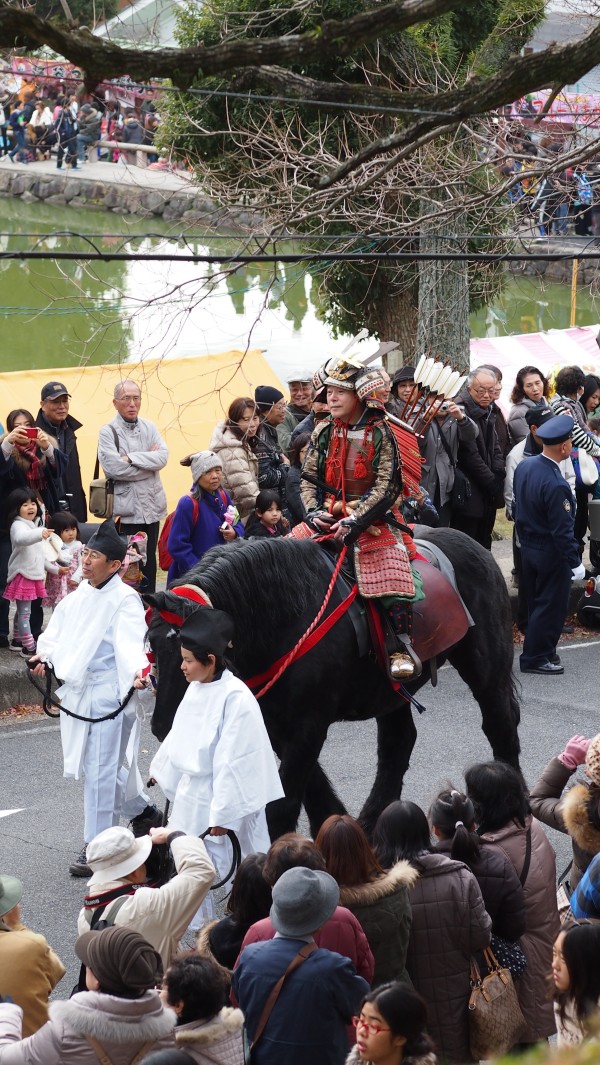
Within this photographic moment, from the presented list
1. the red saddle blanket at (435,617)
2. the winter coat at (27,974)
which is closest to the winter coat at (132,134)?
the red saddle blanket at (435,617)

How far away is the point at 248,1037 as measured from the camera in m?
3.92

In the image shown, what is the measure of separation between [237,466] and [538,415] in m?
2.69

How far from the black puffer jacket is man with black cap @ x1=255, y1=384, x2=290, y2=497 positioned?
5.70 feet

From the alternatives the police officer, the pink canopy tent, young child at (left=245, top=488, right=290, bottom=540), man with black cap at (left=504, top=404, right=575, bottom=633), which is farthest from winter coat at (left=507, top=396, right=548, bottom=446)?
young child at (left=245, top=488, right=290, bottom=540)

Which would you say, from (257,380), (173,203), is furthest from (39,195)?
(257,380)

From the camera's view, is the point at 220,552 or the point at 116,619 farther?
the point at 116,619

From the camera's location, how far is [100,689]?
22.7ft

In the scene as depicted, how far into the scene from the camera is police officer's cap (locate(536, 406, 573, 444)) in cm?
1016

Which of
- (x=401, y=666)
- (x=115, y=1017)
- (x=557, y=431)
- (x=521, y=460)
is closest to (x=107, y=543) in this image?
(x=401, y=666)

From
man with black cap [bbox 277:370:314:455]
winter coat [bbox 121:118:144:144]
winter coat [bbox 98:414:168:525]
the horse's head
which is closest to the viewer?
the horse's head

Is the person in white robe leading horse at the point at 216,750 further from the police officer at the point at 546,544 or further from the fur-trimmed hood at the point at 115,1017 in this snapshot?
the police officer at the point at 546,544

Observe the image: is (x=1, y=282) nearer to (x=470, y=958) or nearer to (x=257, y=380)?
(x=257, y=380)

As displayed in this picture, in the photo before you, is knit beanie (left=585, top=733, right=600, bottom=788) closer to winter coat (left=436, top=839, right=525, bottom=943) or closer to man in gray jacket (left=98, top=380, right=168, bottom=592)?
winter coat (left=436, top=839, right=525, bottom=943)

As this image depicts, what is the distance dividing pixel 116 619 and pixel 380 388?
185 cm
